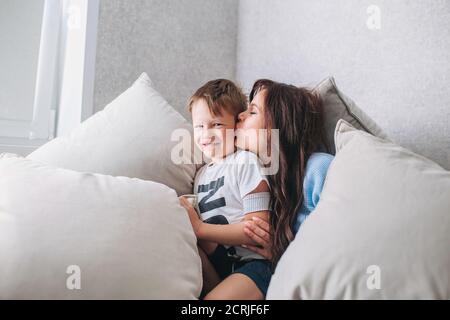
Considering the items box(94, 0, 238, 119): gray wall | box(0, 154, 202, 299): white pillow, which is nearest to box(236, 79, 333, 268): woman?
box(0, 154, 202, 299): white pillow

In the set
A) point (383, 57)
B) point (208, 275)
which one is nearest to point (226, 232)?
point (208, 275)

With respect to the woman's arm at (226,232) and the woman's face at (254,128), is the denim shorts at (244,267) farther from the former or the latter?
the woman's face at (254,128)

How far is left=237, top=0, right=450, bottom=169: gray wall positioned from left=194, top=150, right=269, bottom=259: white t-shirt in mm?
484

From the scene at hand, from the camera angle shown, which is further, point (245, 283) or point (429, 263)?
point (245, 283)

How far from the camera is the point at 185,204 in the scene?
102 centimetres

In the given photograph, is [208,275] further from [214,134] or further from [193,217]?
[214,134]

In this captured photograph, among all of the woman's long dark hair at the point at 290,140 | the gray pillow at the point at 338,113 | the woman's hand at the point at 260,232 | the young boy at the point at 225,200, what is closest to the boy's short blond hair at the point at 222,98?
the young boy at the point at 225,200

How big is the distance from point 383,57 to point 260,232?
27.9 inches

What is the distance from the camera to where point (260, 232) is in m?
0.94

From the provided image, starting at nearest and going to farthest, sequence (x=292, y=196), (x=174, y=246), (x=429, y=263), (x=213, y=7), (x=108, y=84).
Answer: (x=429, y=263)
(x=174, y=246)
(x=292, y=196)
(x=108, y=84)
(x=213, y=7)

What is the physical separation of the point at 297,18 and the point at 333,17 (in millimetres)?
189

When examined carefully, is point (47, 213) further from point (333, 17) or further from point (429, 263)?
point (333, 17)

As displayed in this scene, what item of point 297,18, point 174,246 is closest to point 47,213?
point 174,246

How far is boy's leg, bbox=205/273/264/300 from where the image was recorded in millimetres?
828
